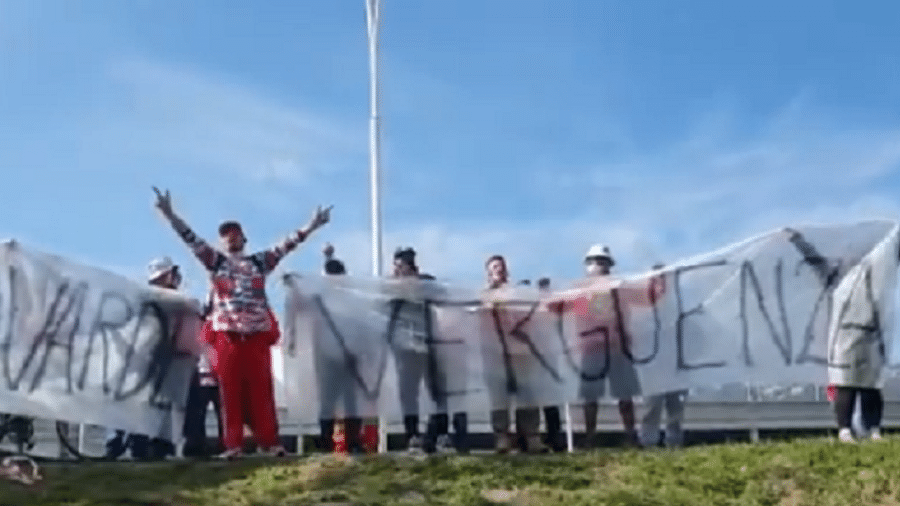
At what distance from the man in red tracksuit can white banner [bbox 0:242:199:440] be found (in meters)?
1.02

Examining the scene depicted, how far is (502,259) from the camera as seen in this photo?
488 inches

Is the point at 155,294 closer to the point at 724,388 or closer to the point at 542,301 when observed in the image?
the point at 542,301

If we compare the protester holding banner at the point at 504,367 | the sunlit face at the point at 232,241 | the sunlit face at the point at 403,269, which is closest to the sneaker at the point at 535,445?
the protester holding banner at the point at 504,367

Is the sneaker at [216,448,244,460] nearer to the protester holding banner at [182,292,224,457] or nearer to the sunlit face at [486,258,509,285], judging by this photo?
the protester holding banner at [182,292,224,457]

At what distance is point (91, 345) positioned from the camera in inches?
478

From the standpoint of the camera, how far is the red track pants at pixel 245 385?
11078 millimetres

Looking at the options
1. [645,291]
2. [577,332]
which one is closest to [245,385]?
[577,332]

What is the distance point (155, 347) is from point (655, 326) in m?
3.81

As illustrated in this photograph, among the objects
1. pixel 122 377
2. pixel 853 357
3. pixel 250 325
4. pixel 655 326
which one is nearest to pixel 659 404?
pixel 655 326

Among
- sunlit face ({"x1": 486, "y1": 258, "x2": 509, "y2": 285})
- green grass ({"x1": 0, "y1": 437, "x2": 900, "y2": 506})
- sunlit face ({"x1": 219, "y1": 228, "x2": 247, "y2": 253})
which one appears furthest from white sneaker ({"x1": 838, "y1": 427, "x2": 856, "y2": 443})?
sunlit face ({"x1": 219, "y1": 228, "x2": 247, "y2": 253})

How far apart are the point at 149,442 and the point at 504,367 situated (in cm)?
274

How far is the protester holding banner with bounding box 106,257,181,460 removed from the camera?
1216 cm

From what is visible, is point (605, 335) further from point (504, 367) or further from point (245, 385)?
point (245, 385)

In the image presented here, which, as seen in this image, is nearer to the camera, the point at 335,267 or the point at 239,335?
the point at 239,335
